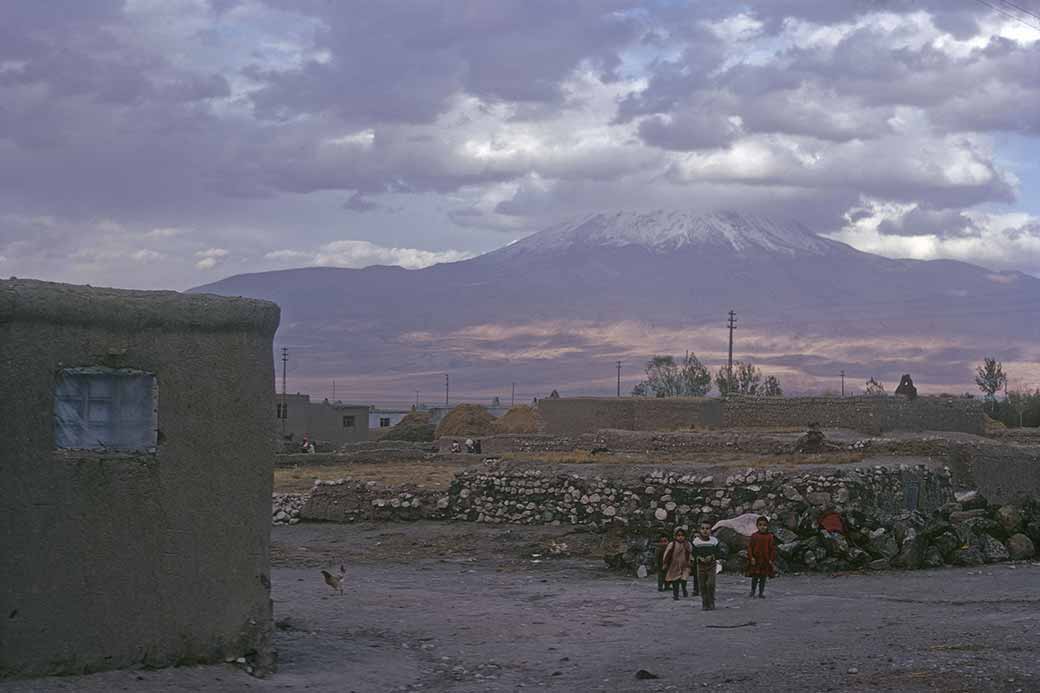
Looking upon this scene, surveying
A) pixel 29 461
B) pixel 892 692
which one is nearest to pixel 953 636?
pixel 892 692

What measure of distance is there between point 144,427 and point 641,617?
688cm

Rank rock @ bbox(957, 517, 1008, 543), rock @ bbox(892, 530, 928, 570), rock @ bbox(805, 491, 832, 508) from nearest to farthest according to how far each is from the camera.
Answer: rock @ bbox(892, 530, 928, 570)
rock @ bbox(957, 517, 1008, 543)
rock @ bbox(805, 491, 832, 508)

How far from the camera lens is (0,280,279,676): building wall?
10.4 metres

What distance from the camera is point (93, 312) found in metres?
10.7

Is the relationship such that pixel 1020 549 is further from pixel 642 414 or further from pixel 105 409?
pixel 642 414

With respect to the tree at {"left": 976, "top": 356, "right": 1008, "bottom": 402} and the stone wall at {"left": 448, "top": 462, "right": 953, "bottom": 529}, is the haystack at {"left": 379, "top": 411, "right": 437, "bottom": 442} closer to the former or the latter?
the stone wall at {"left": 448, "top": 462, "right": 953, "bottom": 529}

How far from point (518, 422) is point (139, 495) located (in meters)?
48.5

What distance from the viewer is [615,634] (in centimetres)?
1434

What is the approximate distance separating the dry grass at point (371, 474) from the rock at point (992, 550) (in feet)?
41.5

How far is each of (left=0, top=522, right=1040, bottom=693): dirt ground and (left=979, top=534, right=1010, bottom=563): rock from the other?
1.08 feet

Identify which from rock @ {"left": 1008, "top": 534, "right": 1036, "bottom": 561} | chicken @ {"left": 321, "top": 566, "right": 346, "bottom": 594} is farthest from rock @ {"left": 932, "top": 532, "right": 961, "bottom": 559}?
chicken @ {"left": 321, "top": 566, "right": 346, "bottom": 594}

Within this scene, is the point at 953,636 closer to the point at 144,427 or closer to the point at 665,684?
the point at 665,684

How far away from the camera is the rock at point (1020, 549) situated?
65.2ft

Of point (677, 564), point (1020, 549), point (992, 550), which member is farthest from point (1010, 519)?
point (677, 564)
